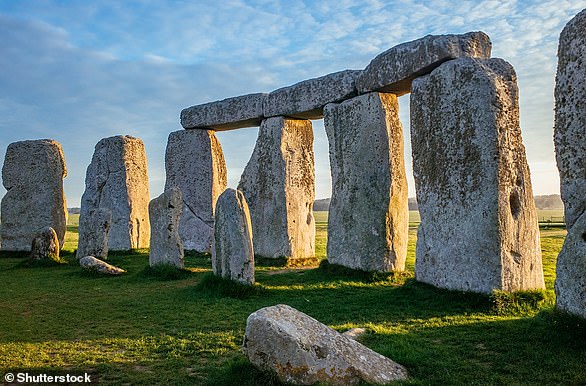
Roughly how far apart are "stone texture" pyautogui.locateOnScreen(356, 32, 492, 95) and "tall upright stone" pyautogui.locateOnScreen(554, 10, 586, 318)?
9.73 feet

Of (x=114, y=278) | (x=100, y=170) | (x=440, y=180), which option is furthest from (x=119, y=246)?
(x=440, y=180)

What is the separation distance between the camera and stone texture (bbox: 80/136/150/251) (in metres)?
18.1

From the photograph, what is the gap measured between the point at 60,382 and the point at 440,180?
6282 mm

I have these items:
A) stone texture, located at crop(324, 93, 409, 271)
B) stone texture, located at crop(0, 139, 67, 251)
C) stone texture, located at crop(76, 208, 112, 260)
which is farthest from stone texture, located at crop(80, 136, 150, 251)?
stone texture, located at crop(324, 93, 409, 271)

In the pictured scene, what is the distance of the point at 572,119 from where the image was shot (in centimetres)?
608

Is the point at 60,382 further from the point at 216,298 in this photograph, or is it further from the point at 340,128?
the point at 340,128

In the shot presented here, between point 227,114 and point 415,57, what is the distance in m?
7.74

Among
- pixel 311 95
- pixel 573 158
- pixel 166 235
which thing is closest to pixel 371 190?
pixel 311 95

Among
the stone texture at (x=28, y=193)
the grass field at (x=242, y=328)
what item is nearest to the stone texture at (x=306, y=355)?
the grass field at (x=242, y=328)

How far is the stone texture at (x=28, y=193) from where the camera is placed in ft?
58.1

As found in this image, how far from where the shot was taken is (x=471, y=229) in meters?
8.30

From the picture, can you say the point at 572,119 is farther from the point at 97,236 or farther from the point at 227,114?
the point at 97,236

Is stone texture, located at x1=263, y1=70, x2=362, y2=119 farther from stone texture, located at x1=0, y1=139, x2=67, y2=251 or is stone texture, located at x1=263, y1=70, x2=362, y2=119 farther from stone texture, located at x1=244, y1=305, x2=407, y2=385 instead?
stone texture, located at x1=244, y1=305, x2=407, y2=385

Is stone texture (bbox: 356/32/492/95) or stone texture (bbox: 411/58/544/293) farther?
stone texture (bbox: 356/32/492/95)
